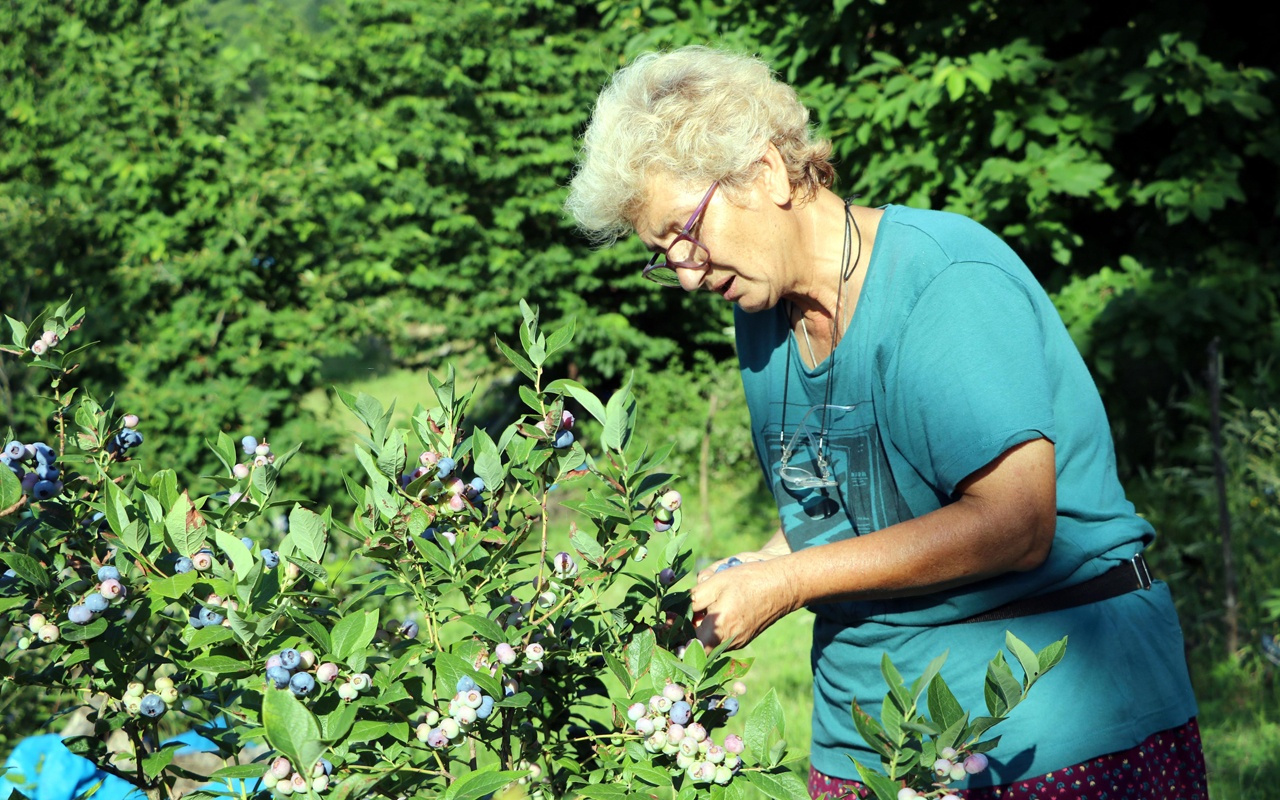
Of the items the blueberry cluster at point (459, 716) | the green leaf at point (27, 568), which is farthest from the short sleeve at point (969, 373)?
the green leaf at point (27, 568)

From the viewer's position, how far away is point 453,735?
116 cm

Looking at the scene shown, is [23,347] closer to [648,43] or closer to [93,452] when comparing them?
[93,452]

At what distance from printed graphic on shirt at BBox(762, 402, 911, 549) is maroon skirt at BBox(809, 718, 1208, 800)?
41 centimetres

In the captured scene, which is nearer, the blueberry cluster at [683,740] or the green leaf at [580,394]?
the blueberry cluster at [683,740]

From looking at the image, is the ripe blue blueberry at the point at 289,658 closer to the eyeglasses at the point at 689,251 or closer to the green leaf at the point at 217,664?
the green leaf at the point at 217,664

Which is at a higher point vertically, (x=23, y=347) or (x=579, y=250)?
(x=23, y=347)

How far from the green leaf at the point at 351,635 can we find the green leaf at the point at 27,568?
378mm

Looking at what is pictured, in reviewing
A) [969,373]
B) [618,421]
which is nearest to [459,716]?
[618,421]

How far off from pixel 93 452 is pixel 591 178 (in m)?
0.85

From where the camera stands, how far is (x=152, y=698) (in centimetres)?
124

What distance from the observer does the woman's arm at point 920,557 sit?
1.41 m

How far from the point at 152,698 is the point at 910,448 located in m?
1.06

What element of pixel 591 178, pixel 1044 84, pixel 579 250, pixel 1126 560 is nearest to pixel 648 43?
pixel 1044 84

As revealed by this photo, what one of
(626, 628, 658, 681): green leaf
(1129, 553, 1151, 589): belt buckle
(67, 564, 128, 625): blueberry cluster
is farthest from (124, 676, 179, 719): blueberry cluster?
(1129, 553, 1151, 589): belt buckle
